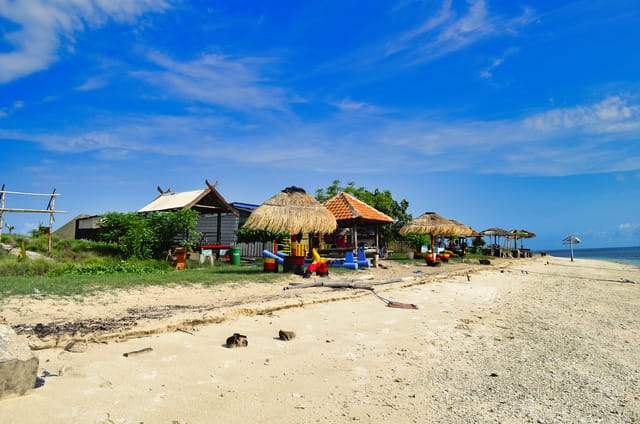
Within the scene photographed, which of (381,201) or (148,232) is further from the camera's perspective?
(381,201)

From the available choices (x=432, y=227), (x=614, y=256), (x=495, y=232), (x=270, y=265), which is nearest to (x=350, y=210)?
(x=432, y=227)

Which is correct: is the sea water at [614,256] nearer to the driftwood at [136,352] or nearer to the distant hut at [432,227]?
the distant hut at [432,227]

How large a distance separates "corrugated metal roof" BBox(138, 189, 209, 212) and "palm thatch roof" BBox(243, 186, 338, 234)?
6177 mm

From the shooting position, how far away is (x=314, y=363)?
14.1ft

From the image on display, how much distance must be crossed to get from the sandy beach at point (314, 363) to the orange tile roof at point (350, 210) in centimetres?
1226

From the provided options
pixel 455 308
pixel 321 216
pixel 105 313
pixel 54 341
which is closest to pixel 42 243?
pixel 321 216

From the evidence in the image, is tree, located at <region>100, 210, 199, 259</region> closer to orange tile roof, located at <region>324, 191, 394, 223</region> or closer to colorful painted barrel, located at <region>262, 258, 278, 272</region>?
colorful painted barrel, located at <region>262, 258, 278, 272</region>

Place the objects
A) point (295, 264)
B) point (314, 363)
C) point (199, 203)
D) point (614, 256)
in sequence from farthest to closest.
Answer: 1. point (614, 256)
2. point (199, 203)
3. point (295, 264)
4. point (314, 363)

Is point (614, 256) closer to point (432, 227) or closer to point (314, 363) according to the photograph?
point (432, 227)

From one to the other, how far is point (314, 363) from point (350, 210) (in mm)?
15986

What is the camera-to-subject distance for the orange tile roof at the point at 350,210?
19808mm

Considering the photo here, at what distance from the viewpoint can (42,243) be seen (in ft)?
52.8

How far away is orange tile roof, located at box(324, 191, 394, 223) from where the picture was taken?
1981 centimetres

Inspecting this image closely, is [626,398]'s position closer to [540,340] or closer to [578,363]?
[578,363]
